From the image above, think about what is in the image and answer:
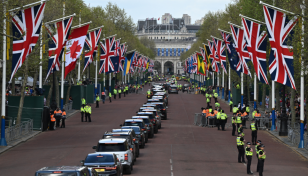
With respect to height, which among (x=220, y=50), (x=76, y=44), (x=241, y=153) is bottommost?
(x=241, y=153)

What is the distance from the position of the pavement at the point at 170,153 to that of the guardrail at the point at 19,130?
86cm

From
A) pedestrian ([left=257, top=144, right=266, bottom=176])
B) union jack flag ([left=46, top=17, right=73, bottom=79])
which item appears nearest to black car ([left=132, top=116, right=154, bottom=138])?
union jack flag ([left=46, top=17, right=73, bottom=79])

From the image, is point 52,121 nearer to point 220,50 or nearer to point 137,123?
point 137,123

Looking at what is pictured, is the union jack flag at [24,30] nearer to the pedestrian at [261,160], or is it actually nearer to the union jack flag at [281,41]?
the union jack flag at [281,41]

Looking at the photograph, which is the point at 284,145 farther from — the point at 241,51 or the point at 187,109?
the point at 187,109

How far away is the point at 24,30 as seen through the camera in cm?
2480

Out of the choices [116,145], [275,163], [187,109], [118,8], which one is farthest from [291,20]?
[118,8]

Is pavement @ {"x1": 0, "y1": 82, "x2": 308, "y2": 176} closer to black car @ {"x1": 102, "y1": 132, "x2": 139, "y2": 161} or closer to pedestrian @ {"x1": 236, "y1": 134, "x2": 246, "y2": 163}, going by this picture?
pedestrian @ {"x1": 236, "y1": 134, "x2": 246, "y2": 163}

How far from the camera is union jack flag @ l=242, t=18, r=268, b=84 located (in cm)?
3019

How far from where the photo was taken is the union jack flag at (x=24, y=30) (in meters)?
24.4

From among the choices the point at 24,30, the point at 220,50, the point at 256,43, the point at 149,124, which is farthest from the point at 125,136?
the point at 220,50

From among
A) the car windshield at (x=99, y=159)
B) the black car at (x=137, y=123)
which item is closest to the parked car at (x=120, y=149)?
the car windshield at (x=99, y=159)

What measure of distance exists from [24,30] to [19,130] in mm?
8341

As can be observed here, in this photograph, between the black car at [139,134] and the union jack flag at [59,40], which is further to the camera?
the union jack flag at [59,40]
